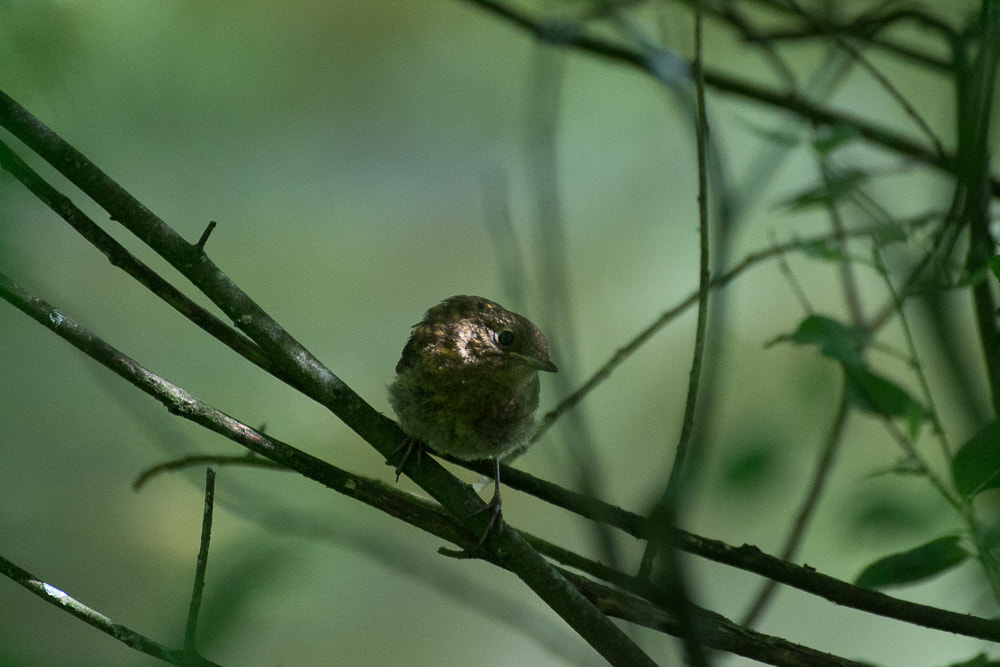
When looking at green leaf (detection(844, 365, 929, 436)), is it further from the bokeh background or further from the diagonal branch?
the bokeh background

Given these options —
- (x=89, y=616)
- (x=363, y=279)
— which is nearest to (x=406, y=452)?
(x=89, y=616)

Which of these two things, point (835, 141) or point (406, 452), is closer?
point (406, 452)

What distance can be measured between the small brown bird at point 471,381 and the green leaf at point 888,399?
1.00 m

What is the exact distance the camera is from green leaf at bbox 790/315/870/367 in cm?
188

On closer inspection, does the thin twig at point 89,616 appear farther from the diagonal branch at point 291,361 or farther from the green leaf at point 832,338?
the green leaf at point 832,338

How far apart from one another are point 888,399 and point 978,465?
1.28 ft

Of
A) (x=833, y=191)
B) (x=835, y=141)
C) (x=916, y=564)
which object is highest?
(x=835, y=141)

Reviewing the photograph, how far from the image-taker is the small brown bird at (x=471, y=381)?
2740 mm

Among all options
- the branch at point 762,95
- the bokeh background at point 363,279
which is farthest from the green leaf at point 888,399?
the bokeh background at point 363,279

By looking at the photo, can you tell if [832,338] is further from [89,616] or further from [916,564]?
[89,616]

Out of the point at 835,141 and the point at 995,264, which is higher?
the point at 835,141

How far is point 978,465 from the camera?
164cm

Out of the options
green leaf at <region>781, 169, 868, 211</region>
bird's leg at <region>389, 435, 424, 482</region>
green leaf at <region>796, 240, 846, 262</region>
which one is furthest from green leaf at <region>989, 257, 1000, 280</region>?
bird's leg at <region>389, 435, 424, 482</region>

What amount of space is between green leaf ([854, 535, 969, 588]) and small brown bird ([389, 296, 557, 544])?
1.15m
